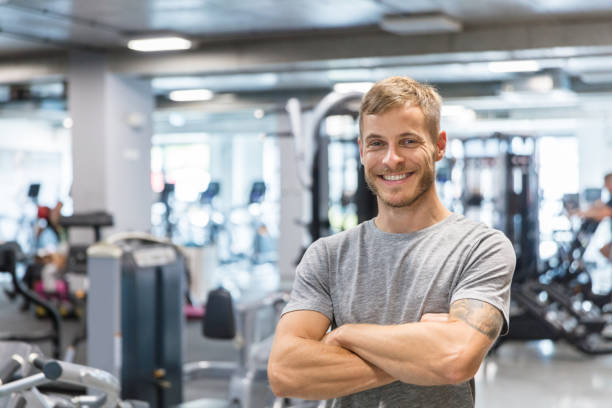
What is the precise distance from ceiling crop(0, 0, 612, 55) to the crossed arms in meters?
5.58

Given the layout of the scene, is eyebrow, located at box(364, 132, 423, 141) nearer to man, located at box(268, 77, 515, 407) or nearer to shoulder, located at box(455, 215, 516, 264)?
man, located at box(268, 77, 515, 407)

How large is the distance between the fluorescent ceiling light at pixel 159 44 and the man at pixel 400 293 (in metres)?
7.07

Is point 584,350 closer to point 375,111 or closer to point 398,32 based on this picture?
point 398,32

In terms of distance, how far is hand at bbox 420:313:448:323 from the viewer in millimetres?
1422

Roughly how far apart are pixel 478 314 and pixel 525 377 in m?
4.77

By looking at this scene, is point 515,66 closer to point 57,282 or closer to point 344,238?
point 57,282

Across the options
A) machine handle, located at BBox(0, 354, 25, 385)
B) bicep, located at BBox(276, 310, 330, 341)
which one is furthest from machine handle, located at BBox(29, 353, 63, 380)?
bicep, located at BBox(276, 310, 330, 341)

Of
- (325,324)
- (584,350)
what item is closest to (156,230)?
(584,350)

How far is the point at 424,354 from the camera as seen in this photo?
139 cm

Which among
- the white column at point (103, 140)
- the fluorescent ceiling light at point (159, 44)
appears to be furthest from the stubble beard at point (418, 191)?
the white column at point (103, 140)

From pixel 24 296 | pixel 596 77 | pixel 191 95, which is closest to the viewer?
pixel 24 296

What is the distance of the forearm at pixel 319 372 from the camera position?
1450 mm

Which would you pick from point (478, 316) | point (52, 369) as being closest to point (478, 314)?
point (478, 316)

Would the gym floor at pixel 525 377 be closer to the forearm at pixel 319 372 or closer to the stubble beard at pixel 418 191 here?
the forearm at pixel 319 372
